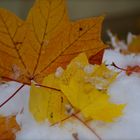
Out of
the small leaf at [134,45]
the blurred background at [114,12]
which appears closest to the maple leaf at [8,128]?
the small leaf at [134,45]

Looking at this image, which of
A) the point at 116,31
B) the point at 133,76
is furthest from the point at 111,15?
the point at 133,76

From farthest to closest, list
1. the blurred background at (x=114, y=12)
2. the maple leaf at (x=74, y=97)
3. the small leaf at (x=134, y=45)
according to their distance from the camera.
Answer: the blurred background at (x=114, y=12)
the small leaf at (x=134, y=45)
the maple leaf at (x=74, y=97)

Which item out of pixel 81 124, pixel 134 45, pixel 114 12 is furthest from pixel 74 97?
pixel 114 12

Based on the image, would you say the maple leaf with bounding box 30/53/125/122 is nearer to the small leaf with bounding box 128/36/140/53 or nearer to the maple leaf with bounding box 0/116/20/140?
the maple leaf with bounding box 0/116/20/140

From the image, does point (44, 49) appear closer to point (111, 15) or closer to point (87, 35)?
point (87, 35)

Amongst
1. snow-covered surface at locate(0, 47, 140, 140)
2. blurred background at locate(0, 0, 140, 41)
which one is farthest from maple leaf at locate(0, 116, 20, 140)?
blurred background at locate(0, 0, 140, 41)

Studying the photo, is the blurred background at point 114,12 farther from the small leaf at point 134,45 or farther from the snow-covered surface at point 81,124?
the snow-covered surface at point 81,124
